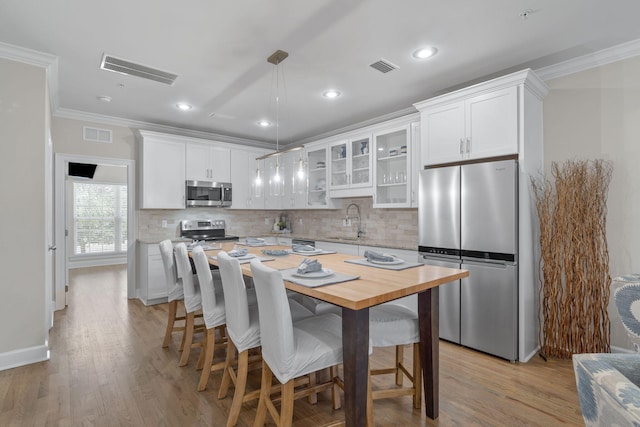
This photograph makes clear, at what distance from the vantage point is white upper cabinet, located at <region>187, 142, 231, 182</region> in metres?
4.94

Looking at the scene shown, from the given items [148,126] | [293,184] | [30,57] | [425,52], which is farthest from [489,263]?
[148,126]

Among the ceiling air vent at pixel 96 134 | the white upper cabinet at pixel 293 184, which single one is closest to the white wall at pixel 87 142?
the ceiling air vent at pixel 96 134

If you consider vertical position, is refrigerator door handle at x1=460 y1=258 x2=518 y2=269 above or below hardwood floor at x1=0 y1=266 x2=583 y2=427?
above

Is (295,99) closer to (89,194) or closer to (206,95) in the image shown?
(206,95)

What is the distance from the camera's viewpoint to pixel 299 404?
84.7 inches

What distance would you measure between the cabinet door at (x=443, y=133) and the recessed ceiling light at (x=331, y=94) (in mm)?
979

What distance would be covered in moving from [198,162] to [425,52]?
12.0 ft

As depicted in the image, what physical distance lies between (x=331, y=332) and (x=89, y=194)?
8539mm

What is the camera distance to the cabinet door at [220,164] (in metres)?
5.16

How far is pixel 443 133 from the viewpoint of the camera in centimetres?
325

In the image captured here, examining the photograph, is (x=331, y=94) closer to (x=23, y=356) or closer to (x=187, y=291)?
(x=187, y=291)

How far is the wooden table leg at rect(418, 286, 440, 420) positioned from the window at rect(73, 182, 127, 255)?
28.0 ft

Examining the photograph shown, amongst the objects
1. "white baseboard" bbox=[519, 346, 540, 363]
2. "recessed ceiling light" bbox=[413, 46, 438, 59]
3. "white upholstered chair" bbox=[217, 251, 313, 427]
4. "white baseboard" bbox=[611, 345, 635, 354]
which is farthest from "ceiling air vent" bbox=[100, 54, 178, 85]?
"white baseboard" bbox=[611, 345, 635, 354]

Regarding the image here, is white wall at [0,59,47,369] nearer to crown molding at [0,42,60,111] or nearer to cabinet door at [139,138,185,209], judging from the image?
crown molding at [0,42,60,111]
